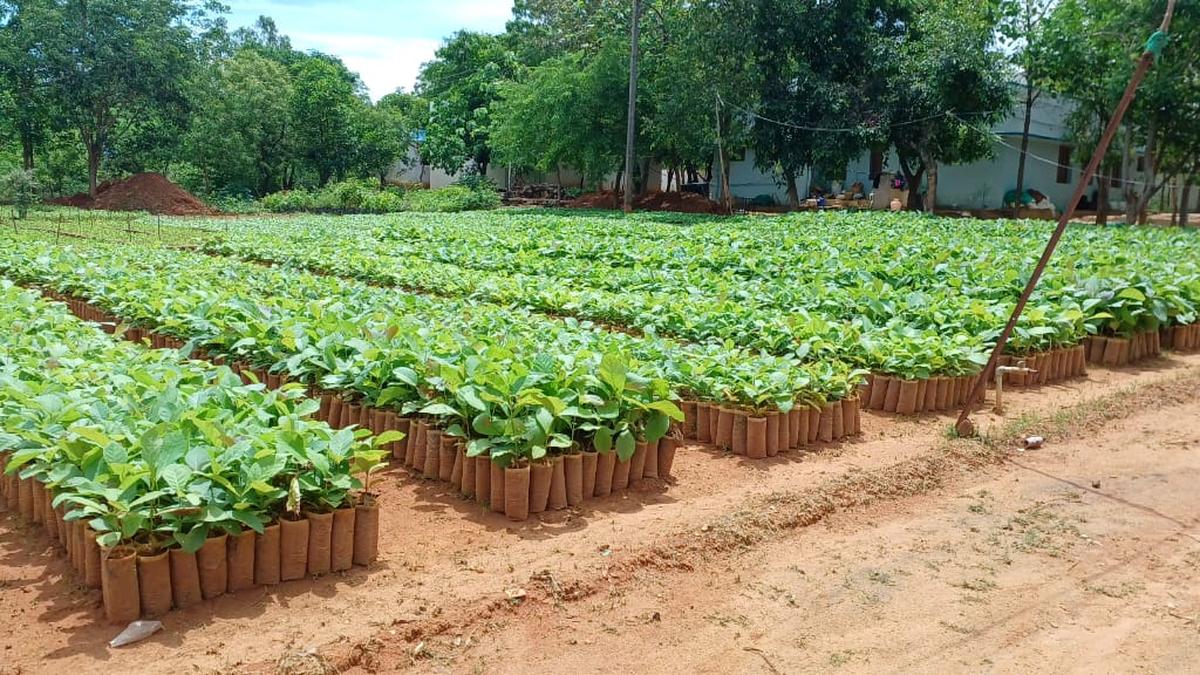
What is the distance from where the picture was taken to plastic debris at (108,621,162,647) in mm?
3316

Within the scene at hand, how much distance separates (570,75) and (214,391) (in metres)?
30.1

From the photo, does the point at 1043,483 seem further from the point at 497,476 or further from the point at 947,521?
the point at 497,476

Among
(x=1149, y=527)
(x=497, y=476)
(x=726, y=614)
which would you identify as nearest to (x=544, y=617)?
(x=726, y=614)

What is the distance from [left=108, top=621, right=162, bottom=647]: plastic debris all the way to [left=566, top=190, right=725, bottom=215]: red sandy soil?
3070 centimetres

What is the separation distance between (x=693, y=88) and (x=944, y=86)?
803 cm

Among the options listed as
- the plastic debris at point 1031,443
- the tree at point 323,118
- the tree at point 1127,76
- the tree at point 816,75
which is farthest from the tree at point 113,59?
the plastic debris at point 1031,443

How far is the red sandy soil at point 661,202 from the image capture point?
34000mm

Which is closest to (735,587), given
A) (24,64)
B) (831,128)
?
(831,128)

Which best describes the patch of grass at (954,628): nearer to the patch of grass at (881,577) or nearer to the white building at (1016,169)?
the patch of grass at (881,577)

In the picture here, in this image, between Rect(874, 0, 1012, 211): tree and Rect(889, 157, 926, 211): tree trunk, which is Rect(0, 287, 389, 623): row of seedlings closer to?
Rect(874, 0, 1012, 211): tree

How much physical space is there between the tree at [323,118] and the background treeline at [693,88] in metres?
0.11

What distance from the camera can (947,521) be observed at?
16.1ft

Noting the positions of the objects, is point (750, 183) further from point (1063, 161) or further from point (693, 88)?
point (1063, 161)

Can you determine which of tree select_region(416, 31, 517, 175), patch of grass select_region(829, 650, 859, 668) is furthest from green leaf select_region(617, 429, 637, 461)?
tree select_region(416, 31, 517, 175)
